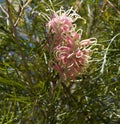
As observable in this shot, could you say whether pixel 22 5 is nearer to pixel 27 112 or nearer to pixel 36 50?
pixel 36 50

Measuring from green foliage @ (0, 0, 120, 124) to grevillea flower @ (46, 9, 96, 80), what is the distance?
0.06 metres

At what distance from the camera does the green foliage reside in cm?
80

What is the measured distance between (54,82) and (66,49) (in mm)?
149

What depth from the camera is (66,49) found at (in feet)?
2.27

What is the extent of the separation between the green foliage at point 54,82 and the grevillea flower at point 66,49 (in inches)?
2.3

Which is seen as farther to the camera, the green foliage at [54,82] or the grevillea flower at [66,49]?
the green foliage at [54,82]

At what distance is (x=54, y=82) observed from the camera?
823mm

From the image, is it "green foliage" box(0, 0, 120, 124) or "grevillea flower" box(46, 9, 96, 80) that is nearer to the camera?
"grevillea flower" box(46, 9, 96, 80)

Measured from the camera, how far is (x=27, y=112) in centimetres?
90

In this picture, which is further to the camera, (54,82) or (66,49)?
(54,82)

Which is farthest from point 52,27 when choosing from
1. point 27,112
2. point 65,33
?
point 27,112

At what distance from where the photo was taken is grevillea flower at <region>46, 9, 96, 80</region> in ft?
2.27

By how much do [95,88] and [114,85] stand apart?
0.04 meters

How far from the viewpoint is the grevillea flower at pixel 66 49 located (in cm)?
69
